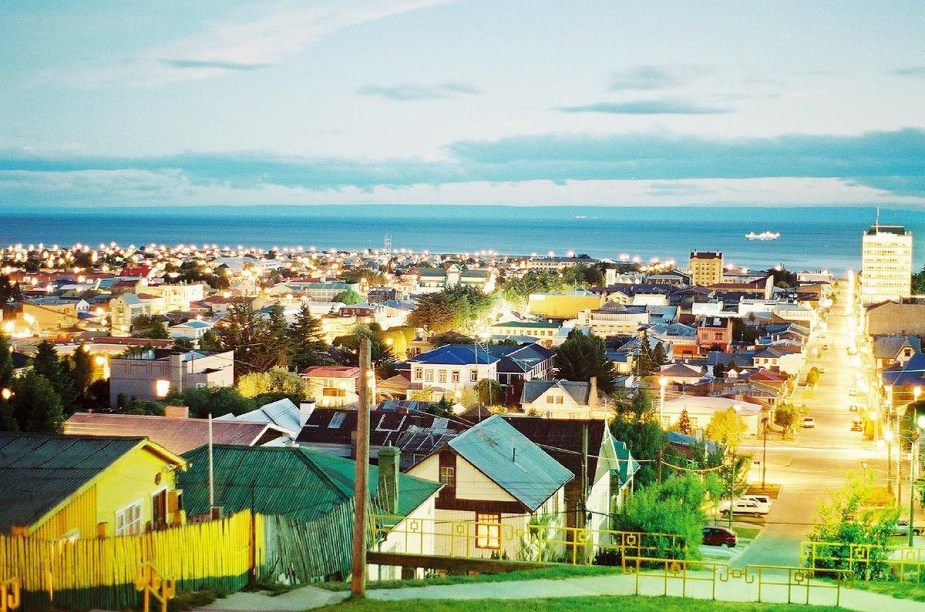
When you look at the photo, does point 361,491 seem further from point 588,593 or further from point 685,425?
point 685,425

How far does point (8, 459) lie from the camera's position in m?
12.5

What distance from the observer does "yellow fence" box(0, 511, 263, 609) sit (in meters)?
9.23

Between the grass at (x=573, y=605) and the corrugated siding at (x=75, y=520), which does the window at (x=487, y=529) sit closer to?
the grass at (x=573, y=605)

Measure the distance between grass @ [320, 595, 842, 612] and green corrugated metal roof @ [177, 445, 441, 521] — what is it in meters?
3.08

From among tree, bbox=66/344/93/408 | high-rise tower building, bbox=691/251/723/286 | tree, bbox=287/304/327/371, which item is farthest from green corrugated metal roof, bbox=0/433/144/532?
high-rise tower building, bbox=691/251/723/286

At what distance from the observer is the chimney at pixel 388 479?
1579 centimetres

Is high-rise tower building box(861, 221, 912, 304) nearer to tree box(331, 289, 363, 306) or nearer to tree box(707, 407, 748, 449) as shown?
tree box(331, 289, 363, 306)

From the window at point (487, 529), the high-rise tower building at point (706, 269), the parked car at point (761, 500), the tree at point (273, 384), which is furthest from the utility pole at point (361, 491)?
the high-rise tower building at point (706, 269)

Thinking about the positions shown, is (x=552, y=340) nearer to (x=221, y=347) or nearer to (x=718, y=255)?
(x=221, y=347)

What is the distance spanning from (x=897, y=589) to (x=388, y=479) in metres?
7.65

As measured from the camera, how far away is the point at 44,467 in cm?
1207

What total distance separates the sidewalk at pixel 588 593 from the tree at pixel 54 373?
33.5 meters

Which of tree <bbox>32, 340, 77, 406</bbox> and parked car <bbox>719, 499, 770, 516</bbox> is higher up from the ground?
tree <bbox>32, 340, 77, 406</bbox>

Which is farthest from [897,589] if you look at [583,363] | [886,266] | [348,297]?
[886,266]
